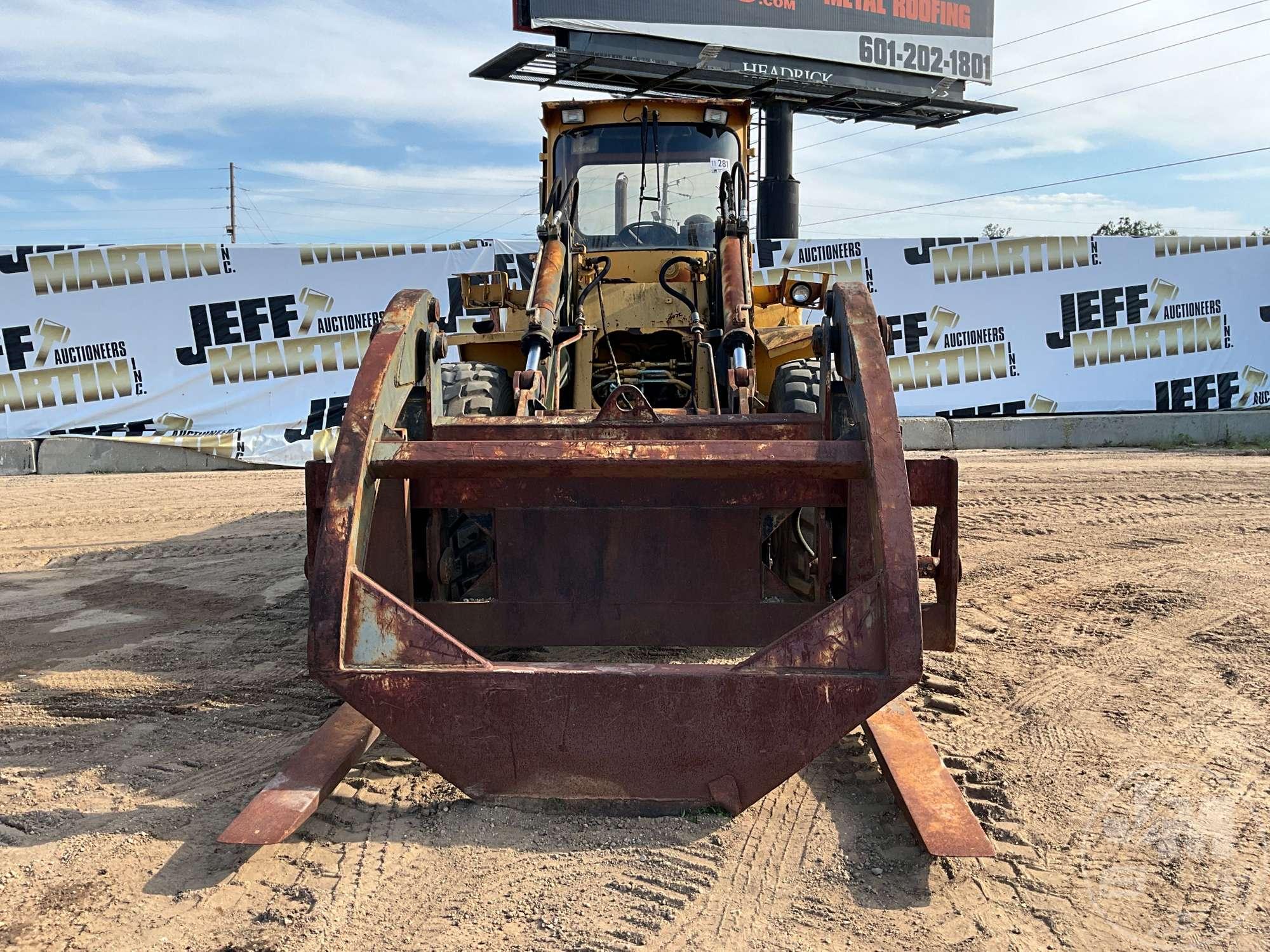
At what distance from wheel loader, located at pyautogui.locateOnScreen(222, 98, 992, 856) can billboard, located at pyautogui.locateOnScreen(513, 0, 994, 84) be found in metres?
15.1

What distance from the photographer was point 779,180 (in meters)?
20.1

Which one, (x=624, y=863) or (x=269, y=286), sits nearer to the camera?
(x=624, y=863)

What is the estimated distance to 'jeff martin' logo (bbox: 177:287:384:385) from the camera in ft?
42.2

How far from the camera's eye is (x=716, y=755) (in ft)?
10.1

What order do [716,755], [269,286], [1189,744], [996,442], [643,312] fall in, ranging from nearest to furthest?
[716,755], [1189,744], [643,312], [269,286], [996,442]

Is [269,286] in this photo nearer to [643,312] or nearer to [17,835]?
[643,312]

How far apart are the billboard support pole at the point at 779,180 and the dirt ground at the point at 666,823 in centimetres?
1464

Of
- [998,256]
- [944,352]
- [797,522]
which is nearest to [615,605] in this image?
[797,522]

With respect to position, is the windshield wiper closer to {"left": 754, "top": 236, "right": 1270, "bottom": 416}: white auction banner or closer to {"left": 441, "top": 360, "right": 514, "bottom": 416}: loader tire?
{"left": 441, "top": 360, "right": 514, "bottom": 416}: loader tire

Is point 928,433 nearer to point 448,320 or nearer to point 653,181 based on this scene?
point 448,320

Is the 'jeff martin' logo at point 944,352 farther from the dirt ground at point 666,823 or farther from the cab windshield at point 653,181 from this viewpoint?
the dirt ground at point 666,823

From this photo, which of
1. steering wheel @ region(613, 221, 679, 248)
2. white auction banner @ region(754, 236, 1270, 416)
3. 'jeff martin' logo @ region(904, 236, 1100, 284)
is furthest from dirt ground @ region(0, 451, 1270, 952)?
'jeff martin' logo @ region(904, 236, 1100, 284)

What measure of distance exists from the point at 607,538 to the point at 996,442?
Result: 11504 millimetres

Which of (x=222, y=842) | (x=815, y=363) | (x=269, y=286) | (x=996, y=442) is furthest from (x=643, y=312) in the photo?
(x=996, y=442)
